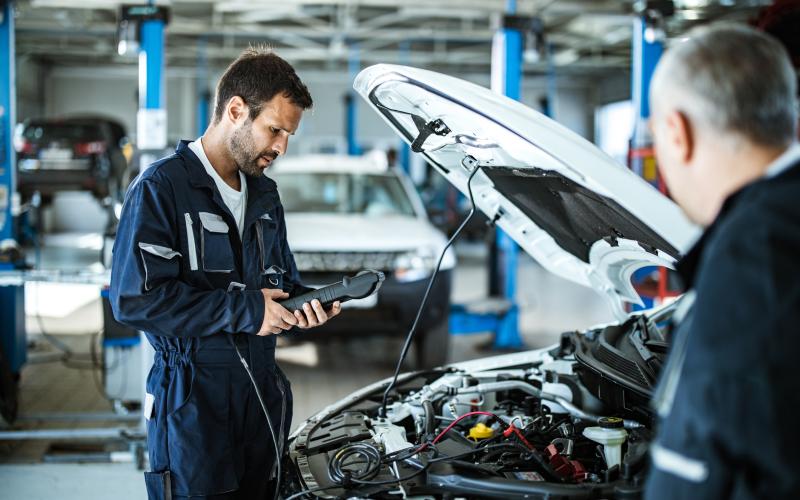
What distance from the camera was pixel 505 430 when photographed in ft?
7.51

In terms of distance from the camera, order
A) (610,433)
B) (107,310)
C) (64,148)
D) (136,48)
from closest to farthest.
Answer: (610,433) → (107,310) → (136,48) → (64,148)

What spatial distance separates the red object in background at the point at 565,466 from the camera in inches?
78.7

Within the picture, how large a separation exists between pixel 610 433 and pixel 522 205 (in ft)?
2.52

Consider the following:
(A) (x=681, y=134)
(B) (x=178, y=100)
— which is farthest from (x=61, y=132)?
(A) (x=681, y=134)

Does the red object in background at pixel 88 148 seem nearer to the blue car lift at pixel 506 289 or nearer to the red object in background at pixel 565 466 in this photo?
the blue car lift at pixel 506 289

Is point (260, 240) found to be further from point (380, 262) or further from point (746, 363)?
point (380, 262)

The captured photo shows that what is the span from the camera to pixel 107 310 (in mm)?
4742

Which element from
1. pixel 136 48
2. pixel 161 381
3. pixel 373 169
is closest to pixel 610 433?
pixel 161 381

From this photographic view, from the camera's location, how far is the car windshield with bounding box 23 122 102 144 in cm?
1294

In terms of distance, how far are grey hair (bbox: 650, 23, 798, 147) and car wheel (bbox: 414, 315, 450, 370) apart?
4.65 m

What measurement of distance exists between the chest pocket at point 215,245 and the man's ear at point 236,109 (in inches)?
10.7

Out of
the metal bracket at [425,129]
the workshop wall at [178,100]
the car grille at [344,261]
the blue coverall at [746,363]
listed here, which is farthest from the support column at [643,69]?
the workshop wall at [178,100]

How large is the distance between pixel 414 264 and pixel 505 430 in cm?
336

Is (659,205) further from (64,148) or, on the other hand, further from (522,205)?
(64,148)
